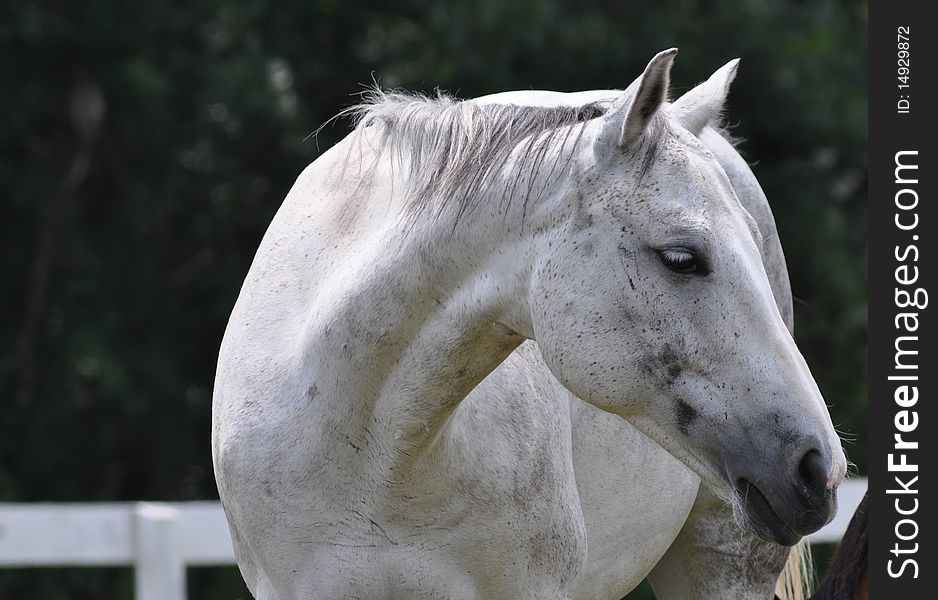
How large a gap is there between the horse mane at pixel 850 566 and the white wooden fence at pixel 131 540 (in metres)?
2.20

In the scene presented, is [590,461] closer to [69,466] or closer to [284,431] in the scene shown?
[284,431]

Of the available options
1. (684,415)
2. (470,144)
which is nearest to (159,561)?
(470,144)

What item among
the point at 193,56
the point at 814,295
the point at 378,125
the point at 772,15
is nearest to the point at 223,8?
the point at 193,56

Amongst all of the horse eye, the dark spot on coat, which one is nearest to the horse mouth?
the dark spot on coat

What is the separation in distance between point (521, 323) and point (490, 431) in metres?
0.34

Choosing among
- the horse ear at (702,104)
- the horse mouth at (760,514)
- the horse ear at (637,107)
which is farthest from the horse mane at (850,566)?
the horse ear at (637,107)

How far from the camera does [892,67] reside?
9.46 ft

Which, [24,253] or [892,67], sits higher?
[892,67]

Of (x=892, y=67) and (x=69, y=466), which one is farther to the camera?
(x=69, y=466)

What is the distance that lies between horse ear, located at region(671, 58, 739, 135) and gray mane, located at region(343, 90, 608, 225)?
185 mm

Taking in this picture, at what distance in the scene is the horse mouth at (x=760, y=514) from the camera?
2.10 meters

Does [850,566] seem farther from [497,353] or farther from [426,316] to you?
[426,316]

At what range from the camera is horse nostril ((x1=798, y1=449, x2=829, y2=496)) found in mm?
2029

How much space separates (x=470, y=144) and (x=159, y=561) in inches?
98.1
